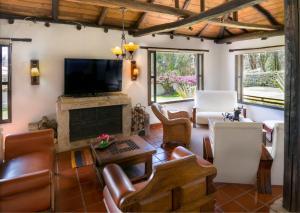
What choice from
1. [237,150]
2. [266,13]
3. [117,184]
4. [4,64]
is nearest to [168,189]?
[117,184]

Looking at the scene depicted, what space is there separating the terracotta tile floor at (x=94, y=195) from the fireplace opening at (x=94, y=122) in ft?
3.70

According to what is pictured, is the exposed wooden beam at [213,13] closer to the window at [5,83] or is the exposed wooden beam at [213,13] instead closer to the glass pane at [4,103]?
the window at [5,83]

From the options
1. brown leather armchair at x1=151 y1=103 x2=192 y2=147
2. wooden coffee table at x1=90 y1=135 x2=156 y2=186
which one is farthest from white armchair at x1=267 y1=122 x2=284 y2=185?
brown leather armchair at x1=151 y1=103 x2=192 y2=147

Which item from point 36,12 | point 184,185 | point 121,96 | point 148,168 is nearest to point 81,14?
point 36,12

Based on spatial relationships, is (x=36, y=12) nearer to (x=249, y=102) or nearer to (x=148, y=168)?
(x=148, y=168)

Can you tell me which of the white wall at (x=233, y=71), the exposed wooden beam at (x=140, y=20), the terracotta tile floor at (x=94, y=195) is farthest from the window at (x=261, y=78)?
the terracotta tile floor at (x=94, y=195)

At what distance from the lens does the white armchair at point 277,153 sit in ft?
8.32

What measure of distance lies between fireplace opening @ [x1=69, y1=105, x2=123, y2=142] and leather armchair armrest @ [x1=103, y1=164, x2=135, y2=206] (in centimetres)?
271

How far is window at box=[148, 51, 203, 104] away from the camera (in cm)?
600

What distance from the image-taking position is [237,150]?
2.72m

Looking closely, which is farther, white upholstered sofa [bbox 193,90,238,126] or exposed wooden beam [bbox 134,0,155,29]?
white upholstered sofa [bbox 193,90,238,126]

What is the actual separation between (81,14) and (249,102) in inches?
217

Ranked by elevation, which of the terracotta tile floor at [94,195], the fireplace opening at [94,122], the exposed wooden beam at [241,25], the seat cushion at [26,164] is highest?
the exposed wooden beam at [241,25]

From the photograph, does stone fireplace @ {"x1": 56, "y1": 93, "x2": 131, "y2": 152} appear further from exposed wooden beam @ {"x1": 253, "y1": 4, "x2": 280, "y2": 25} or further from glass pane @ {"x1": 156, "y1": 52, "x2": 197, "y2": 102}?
exposed wooden beam @ {"x1": 253, "y1": 4, "x2": 280, "y2": 25}
